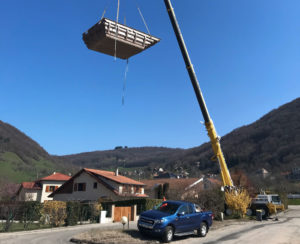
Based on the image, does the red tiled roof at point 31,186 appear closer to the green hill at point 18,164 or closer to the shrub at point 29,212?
the green hill at point 18,164

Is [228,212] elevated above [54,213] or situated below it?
below

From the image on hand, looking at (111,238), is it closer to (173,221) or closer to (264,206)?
(173,221)

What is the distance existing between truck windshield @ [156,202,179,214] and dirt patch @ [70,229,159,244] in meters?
1.47

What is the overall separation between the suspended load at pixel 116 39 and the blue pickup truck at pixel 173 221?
25.3 ft

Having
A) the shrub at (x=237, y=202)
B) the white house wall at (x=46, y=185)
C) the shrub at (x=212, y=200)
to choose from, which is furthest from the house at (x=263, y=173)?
the shrub at (x=212, y=200)

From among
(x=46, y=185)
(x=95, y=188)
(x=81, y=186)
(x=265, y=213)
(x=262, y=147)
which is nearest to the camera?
(x=265, y=213)

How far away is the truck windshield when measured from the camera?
1255 cm

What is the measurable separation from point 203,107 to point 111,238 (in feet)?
49.6

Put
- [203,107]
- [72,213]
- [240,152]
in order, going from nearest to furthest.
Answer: [72,213]
[203,107]
[240,152]

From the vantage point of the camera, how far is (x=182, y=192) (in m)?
29.1

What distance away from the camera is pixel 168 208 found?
1285 centimetres

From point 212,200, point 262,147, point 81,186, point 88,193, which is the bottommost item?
point 212,200

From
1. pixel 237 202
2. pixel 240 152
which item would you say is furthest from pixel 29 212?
pixel 240 152

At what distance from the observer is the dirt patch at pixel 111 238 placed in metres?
11.3
